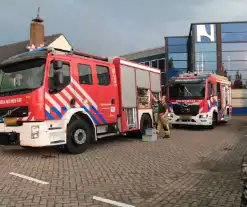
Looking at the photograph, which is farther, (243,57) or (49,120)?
(243,57)

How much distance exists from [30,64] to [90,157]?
2905 mm

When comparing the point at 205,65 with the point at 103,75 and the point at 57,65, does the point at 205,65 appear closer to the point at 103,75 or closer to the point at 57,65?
the point at 103,75

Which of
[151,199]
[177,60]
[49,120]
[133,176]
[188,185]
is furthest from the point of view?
[177,60]

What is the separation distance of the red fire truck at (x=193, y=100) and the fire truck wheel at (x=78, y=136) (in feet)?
26.7

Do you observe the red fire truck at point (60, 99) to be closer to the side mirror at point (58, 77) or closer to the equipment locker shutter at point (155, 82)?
the side mirror at point (58, 77)

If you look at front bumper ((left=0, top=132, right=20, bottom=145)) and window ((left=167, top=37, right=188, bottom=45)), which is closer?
front bumper ((left=0, top=132, right=20, bottom=145))

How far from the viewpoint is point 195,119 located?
15898 mm

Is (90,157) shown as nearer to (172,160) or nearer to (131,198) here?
(172,160)

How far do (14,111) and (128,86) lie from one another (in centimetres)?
438

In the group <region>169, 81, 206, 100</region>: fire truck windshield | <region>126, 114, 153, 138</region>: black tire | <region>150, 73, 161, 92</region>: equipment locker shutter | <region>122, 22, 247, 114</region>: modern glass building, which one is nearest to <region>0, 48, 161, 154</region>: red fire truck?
<region>126, 114, 153, 138</region>: black tire

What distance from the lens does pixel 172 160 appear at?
8.10 m

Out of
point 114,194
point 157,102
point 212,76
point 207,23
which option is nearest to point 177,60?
point 207,23

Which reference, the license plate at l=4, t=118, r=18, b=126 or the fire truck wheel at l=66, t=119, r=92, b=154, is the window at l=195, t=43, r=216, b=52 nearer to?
the fire truck wheel at l=66, t=119, r=92, b=154

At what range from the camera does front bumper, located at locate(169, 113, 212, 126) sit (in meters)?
15.8
